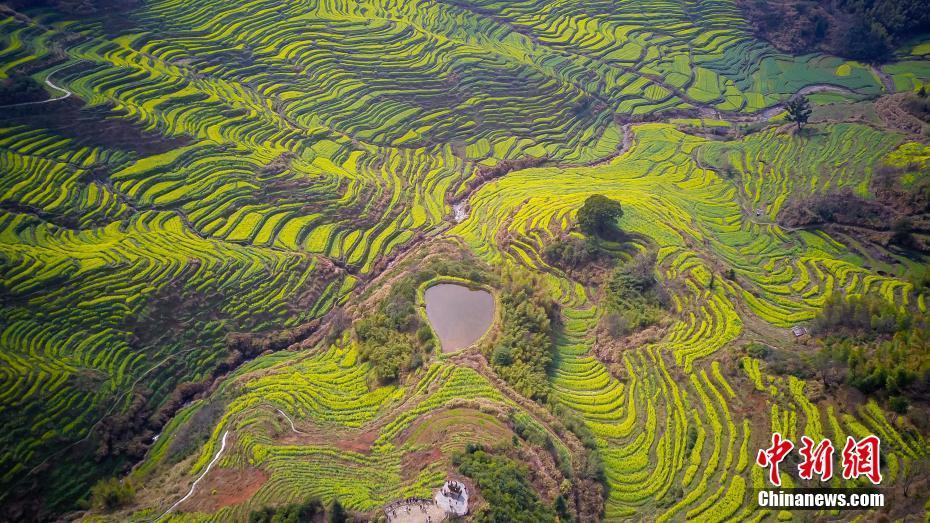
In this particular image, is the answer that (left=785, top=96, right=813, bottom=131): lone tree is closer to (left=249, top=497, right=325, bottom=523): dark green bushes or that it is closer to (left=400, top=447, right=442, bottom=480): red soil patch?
(left=400, top=447, right=442, bottom=480): red soil patch

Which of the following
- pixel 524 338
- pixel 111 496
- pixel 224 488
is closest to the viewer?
pixel 224 488

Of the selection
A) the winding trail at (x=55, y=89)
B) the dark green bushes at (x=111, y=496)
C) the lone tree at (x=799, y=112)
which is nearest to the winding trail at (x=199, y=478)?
the dark green bushes at (x=111, y=496)

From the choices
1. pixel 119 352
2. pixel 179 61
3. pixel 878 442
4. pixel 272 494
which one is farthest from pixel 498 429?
pixel 179 61

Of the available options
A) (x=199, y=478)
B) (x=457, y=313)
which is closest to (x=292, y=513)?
(x=199, y=478)

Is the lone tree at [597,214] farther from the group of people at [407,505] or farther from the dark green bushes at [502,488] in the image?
the group of people at [407,505]

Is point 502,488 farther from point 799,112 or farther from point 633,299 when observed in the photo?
point 799,112

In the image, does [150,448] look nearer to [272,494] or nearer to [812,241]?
[272,494]
